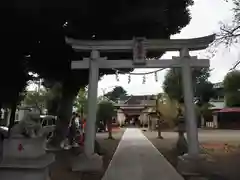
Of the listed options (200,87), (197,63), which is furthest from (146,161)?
(200,87)

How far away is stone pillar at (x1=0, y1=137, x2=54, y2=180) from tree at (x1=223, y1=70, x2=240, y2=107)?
144ft

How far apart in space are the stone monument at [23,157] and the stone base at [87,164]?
202 inches

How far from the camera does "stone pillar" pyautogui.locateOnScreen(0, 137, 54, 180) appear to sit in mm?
7039

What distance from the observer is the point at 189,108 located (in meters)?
13.1

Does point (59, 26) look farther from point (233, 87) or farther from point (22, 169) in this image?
point (233, 87)

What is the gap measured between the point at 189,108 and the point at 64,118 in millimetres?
8163

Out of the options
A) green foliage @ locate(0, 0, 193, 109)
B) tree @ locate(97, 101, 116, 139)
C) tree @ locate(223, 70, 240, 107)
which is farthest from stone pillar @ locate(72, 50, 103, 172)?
tree @ locate(223, 70, 240, 107)

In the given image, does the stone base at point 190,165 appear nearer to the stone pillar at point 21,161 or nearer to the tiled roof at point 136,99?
the stone pillar at point 21,161

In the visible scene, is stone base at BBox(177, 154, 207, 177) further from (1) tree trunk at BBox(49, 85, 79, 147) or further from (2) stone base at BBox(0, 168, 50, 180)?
(1) tree trunk at BBox(49, 85, 79, 147)

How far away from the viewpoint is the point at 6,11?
37.5 ft

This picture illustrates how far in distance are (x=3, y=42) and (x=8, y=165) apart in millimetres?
6197

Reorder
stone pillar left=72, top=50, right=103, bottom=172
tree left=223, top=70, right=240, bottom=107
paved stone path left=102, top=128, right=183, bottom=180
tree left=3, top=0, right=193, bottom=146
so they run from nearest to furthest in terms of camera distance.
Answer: paved stone path left=102, top=128, right=183, bottom=180 < tree left=3, top=0, right=193, bottom=146 < stone pillar left=72, top=50, right=103, bottom=172 < tree left=223, top=70, right=240, bottom=107

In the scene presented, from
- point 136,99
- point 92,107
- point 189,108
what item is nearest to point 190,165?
point 189,108

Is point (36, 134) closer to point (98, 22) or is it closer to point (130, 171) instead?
point (130, 171)
